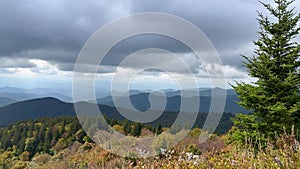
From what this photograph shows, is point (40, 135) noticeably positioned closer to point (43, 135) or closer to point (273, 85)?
point (43, 135)

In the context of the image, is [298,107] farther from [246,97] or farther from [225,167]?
[225,167]

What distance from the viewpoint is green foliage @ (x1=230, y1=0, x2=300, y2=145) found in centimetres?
1359

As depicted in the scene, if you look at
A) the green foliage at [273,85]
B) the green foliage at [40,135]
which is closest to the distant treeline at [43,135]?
the green foliage at [40,135]

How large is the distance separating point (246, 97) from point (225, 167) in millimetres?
10559

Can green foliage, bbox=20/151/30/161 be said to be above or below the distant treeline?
below

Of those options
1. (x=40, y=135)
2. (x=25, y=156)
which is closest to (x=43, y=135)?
(x=40, y=135)

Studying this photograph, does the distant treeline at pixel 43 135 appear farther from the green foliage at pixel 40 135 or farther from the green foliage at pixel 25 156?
the green foliage at pixel 25 156

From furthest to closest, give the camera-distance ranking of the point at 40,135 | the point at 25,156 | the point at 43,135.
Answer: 1. the point at 40,135
2. the point at 43,135
3. the point at 25,156

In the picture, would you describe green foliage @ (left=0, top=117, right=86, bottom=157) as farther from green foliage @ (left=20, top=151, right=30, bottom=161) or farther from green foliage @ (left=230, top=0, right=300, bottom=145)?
green foliage @ (left=230, top=0, right=300, bottom=145)

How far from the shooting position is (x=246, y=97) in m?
14.1

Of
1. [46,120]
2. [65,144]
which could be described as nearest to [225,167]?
[65,144]

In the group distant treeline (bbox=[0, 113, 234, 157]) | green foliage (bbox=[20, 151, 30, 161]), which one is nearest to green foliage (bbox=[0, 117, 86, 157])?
distant treeline (bbox=[0, 113, 234, 157])

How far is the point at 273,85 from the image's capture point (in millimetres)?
14047

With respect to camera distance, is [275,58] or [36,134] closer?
[275,58]
